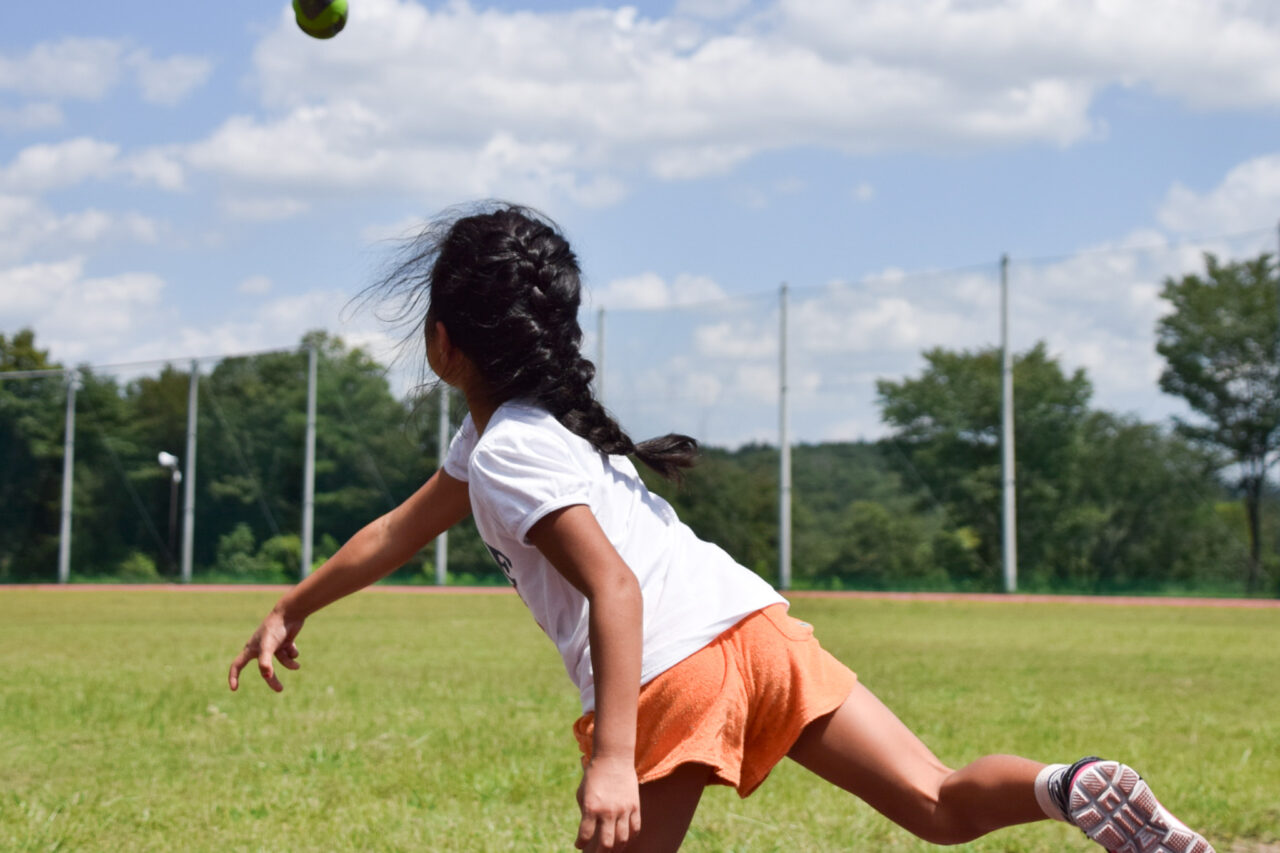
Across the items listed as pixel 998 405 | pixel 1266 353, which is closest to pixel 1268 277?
pixel 1266 353

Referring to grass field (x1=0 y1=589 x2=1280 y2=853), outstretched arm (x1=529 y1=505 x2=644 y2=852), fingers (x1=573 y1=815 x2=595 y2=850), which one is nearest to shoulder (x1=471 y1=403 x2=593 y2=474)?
outstretched arm (x1=529 y1=505 x2=644 y2=852)

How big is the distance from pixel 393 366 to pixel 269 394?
96.3ft

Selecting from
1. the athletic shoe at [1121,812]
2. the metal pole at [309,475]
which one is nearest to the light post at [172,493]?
the metal pole at [309,475]

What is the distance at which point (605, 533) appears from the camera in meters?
2.05

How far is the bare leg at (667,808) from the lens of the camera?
2.04m

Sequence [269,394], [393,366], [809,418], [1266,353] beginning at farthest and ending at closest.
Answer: [269,394] → [809,418] → [1266,353] → [393,366]

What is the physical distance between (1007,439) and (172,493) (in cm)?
1821

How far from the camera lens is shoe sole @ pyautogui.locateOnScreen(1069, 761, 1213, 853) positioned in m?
2.04

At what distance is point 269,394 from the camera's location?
30.7 m

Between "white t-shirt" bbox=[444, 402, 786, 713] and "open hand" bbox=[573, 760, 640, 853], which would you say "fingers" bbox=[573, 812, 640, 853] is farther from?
"white t-shirt" bbox=[444, 402, 786, 713]

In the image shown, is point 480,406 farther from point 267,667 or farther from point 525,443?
point 267,667

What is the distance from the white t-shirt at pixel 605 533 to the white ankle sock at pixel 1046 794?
51 centimetres

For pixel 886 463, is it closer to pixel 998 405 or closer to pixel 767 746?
pixel 998 405

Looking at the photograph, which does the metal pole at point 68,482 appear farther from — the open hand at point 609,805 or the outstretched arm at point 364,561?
the open hand at point 609,805
